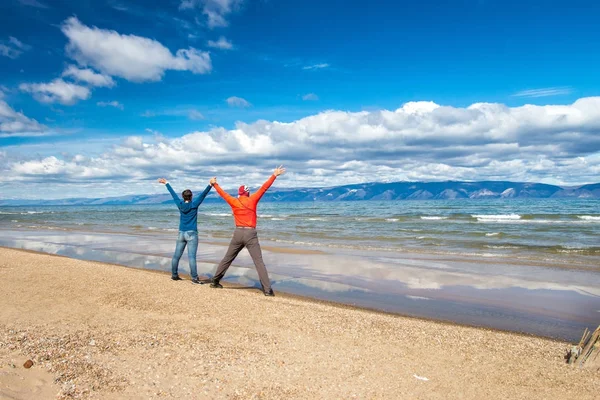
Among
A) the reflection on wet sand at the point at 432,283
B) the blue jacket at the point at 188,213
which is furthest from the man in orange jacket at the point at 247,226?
the reflection on wet sand at the point at 432,283

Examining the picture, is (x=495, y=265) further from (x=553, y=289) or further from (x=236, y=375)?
(x=236, y=375)

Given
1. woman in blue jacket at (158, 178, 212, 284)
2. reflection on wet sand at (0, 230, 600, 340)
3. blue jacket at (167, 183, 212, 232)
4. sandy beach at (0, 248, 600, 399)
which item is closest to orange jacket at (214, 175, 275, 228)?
blue jacket at (167, 183, 212, 232)

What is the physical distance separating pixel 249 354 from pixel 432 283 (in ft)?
25.2

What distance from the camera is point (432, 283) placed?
1195cm

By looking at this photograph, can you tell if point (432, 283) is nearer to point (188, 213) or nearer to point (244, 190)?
point (244, 190)

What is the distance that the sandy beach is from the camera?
4.65m

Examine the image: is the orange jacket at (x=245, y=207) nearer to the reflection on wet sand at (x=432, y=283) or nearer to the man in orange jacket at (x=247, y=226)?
the man in orange jacket at (x=247, y=226)

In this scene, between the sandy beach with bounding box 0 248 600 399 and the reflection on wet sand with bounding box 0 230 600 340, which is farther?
the reflection on wet sand with bounding box 0 230 600 340

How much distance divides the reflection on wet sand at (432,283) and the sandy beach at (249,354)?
4.76ft

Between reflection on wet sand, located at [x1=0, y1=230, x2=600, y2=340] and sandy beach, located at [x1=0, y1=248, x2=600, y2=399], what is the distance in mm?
1449

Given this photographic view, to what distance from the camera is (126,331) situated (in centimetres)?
630

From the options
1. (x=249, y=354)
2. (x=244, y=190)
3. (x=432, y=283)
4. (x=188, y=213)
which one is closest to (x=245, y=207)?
(x=244, y=190)

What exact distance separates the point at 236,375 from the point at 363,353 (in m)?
1.81

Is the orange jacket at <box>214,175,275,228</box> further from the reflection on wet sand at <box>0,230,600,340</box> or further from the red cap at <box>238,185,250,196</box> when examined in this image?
the reflection on wet sand at <box>0,230,600,340</box>
